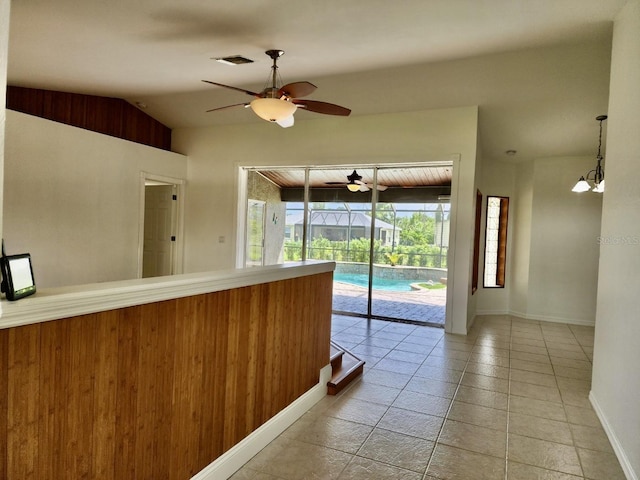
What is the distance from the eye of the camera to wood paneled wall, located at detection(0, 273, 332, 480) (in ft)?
4.16

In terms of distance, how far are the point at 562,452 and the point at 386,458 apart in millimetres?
1116

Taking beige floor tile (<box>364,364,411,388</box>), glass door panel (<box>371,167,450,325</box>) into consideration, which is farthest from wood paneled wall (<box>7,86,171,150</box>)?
beige floor tile (<box>364,364,411,388</box>)

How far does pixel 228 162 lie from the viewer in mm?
6645

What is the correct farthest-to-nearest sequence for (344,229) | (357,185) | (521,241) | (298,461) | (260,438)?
(521,241) → (344,229) → (357,185) → (260,438) → (298,461)

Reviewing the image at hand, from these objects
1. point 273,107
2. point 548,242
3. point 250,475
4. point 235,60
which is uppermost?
point 235,60

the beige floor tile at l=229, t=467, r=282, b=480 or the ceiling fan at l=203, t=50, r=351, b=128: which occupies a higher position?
the ceiling fan at l=203, t=50, r=351, b=128

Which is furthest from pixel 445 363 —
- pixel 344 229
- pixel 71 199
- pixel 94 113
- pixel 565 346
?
pixel 94 113

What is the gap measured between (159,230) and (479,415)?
5.79 meters

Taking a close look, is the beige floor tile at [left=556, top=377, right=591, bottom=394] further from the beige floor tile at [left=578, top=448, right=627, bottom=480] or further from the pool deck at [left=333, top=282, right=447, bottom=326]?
the pool deck at [left=333, top=282, right=447, bottom=326]

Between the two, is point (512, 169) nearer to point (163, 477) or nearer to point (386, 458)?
point (386, 458)

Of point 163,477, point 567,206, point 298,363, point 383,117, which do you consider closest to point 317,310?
point 298,363

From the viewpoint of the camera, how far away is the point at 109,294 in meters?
1.46

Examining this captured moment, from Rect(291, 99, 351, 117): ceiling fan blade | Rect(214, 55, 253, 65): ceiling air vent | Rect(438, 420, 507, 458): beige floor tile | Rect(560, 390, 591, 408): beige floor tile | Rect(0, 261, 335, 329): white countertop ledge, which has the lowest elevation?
Rect(438, 420, 507, 458): beige floor tile

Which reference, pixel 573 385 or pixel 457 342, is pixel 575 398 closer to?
pixel 573 385
